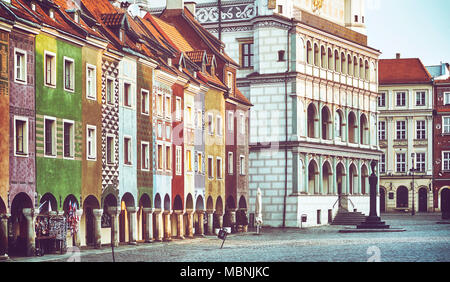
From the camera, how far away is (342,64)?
94750mm


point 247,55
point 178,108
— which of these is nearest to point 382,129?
point 247,55

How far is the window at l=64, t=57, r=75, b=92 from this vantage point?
47.1 metres

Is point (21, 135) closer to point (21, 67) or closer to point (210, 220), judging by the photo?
point (21, 67)

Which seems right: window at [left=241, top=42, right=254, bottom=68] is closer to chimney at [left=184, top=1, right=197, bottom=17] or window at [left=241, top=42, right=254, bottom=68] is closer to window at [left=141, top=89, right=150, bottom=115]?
chimney at [left=184, top=1, right=197, bottom=17]

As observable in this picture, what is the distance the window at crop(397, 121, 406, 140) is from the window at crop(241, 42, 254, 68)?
125 feet

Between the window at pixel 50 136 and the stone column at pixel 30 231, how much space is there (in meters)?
3.12

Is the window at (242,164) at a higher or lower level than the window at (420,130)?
lower

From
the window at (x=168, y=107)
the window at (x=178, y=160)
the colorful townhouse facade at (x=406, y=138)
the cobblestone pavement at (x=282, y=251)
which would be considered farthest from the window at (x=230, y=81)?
the colorful townhouse facade at (x=406, y=138)

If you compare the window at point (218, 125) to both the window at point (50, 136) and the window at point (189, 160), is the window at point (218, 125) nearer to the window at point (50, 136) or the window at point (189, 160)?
the window at point (189, 160)

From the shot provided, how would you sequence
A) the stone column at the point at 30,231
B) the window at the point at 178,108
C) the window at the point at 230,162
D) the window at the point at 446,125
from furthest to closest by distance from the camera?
the window at the point at 446,125 < the window at the point at 230,162 < the window at the point at 178,108 < the stone column at the point at 30,231

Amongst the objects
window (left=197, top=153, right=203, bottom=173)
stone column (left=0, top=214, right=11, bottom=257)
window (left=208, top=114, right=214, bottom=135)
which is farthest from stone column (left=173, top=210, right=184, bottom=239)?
stone column (left=0, top=214, right=11, bottom=257)

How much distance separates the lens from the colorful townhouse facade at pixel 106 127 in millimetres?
43000
